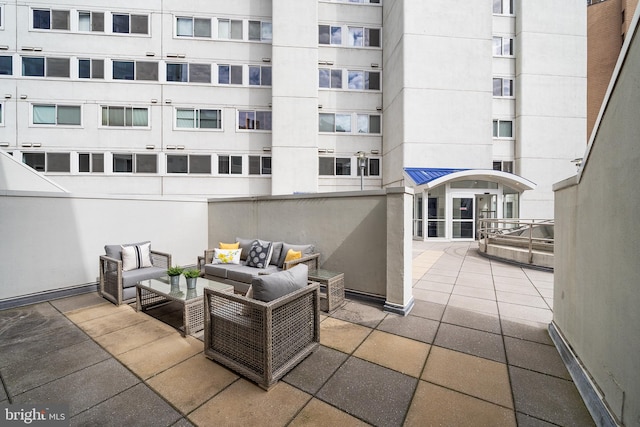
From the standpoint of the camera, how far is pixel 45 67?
13.5 meters

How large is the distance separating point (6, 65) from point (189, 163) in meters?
10.1

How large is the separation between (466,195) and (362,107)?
7964 mm

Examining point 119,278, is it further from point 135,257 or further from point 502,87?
point 502,87

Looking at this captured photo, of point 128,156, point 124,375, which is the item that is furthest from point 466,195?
point 128,156

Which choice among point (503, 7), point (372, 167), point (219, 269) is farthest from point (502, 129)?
point (219, 269)

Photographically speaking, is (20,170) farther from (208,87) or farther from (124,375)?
(208,87)

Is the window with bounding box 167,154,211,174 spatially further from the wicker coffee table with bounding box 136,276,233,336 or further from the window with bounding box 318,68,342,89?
the wicker coffee table with bounding box 136,276,233,336

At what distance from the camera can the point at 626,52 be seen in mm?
1876

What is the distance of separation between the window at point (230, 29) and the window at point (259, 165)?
7004 mm

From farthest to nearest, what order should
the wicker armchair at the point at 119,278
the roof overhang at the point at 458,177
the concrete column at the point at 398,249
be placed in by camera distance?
the roof overhang at the point at 458,177, the wicker armchair at the point at 119,278, the concrete column at the point at 398,249

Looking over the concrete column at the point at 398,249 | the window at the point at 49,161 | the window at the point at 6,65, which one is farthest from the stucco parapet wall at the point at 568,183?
the window at the point at 6,65

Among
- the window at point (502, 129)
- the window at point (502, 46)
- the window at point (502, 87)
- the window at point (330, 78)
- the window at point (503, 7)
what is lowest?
the window at point (502, 129)

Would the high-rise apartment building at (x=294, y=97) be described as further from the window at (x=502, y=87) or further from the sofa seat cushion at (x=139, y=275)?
the sofa seat cushion at (x=139, y=275)

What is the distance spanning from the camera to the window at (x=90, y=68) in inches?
543
